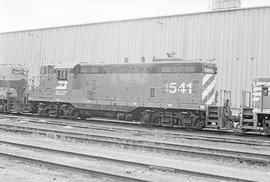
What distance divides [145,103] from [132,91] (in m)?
1.05

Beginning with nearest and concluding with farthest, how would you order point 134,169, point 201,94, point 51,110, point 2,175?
point 2,175, point 134,169, point 201,94, point 51,110

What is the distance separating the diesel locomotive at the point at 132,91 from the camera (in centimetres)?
1586

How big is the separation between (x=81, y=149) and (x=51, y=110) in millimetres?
10821

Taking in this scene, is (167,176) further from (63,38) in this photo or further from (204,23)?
(63,38)

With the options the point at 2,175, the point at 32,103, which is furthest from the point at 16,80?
the point at 2,175

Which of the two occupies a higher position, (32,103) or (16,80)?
(16,80)

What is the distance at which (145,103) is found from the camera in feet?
55.1

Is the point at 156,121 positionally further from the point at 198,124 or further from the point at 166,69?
the point at 166,69

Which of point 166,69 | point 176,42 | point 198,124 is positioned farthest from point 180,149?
point 176,42

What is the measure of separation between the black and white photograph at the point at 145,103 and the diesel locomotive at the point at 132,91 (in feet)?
0.17

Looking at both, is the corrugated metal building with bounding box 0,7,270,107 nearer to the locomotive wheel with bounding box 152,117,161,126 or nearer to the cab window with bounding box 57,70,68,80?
the locomotive wheel with bounding box 152,117,161,126

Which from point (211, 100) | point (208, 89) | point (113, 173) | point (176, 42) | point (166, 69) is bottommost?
point (113, 173)

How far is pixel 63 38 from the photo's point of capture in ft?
95.1

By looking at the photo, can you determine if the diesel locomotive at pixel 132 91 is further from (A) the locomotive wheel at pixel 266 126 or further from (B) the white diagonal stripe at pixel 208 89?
(A) the locomotive wheel at pixel 266 126
